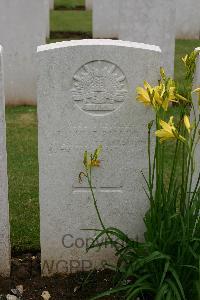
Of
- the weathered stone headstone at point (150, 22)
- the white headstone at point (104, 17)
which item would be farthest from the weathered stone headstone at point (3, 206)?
the white headstone at point (104, 17)

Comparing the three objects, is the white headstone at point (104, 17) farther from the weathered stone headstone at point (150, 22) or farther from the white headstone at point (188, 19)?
the weathered stone headstone at point (150, 22)

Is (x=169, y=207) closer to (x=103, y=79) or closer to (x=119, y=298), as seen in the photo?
(x=119, y=298)

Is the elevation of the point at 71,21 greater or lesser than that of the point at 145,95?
greater

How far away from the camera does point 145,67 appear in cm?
323

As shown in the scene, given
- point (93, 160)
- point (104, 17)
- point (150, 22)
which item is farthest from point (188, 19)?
point (93, 160)

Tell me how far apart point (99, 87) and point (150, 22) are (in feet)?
10.4

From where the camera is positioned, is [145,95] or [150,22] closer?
[145,95]

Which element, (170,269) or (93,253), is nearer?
(170,269)

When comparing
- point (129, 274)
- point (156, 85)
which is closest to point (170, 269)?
point (129, 274)

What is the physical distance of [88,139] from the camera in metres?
3.34

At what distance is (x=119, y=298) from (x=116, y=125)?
2.97 ft

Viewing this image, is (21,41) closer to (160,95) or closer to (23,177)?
(23,177)

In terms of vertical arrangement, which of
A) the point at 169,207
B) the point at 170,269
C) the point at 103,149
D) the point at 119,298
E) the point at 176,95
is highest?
the point at 176,95

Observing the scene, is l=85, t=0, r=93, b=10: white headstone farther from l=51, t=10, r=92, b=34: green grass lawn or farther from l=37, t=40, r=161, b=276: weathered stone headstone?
l=37, t=40, r=161, b=276: weathered stone headstone
